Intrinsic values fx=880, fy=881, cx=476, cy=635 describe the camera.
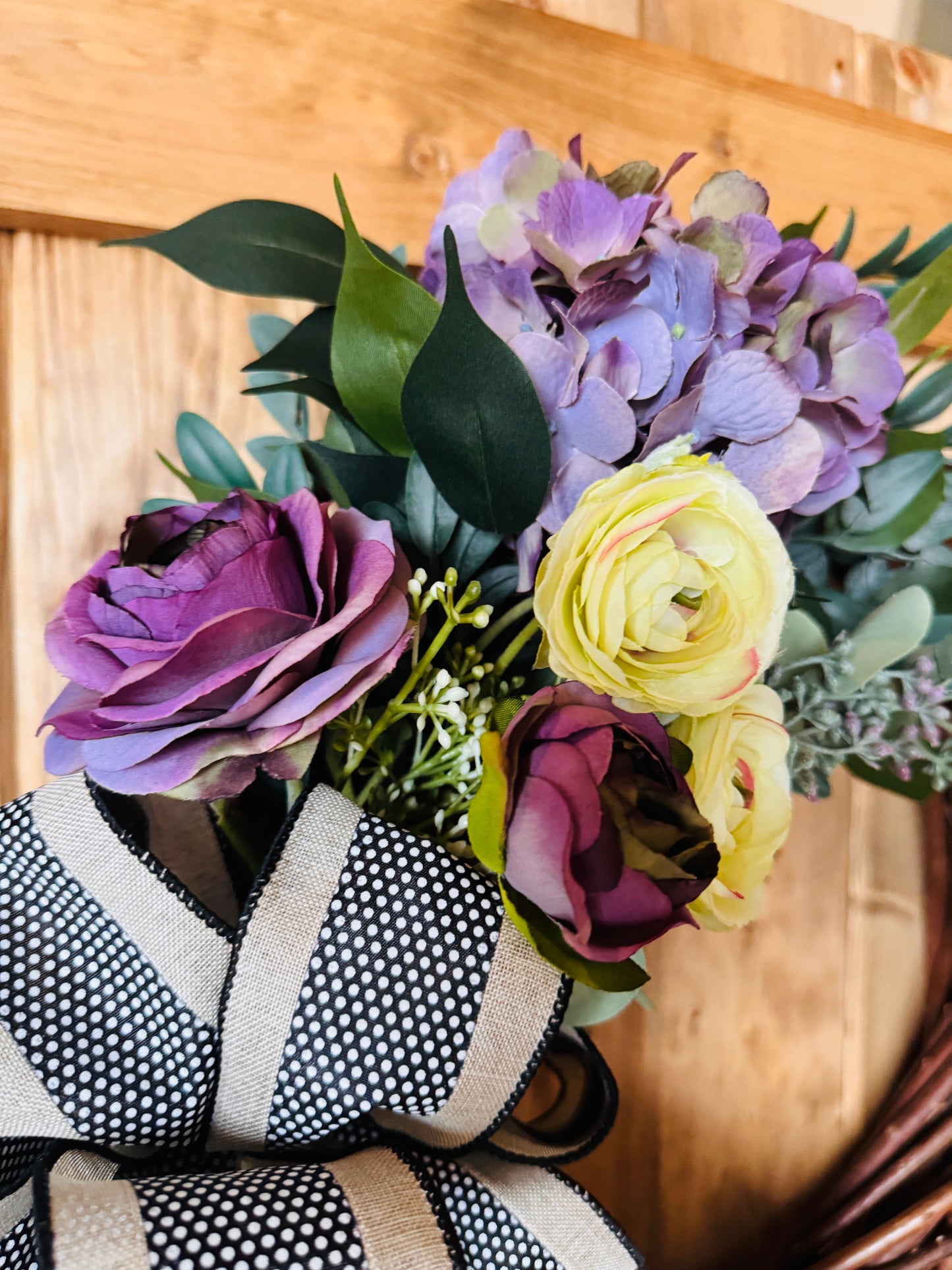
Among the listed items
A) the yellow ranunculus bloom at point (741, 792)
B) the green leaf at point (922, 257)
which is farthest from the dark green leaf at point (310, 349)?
the green leaf at point (922, 257)

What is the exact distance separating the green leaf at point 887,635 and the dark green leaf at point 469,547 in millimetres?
182

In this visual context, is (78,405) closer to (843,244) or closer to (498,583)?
(498,583)

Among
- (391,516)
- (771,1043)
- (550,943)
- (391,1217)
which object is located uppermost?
(391,516)

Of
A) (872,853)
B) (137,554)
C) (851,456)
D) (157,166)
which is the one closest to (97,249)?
(157,166)

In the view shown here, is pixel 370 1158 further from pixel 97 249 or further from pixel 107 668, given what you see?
pixel 97 249

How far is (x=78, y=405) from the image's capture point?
1.74 ft

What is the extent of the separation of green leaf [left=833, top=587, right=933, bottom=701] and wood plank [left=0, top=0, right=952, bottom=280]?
38 centimetres

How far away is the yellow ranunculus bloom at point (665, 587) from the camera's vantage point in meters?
0.28

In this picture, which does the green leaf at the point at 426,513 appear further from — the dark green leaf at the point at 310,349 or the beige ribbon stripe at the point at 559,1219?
the beige ribbon stripe at the point at 559,1219

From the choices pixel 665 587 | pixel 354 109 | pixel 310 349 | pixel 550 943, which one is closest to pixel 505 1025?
pixel 550 943

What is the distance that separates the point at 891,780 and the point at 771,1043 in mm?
239

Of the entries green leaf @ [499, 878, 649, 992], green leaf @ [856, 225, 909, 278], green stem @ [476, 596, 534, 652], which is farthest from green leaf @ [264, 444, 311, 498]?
green leaf @ [856, 225, 909, 278]

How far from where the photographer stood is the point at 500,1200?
34 cm

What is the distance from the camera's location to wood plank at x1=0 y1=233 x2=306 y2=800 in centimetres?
52
